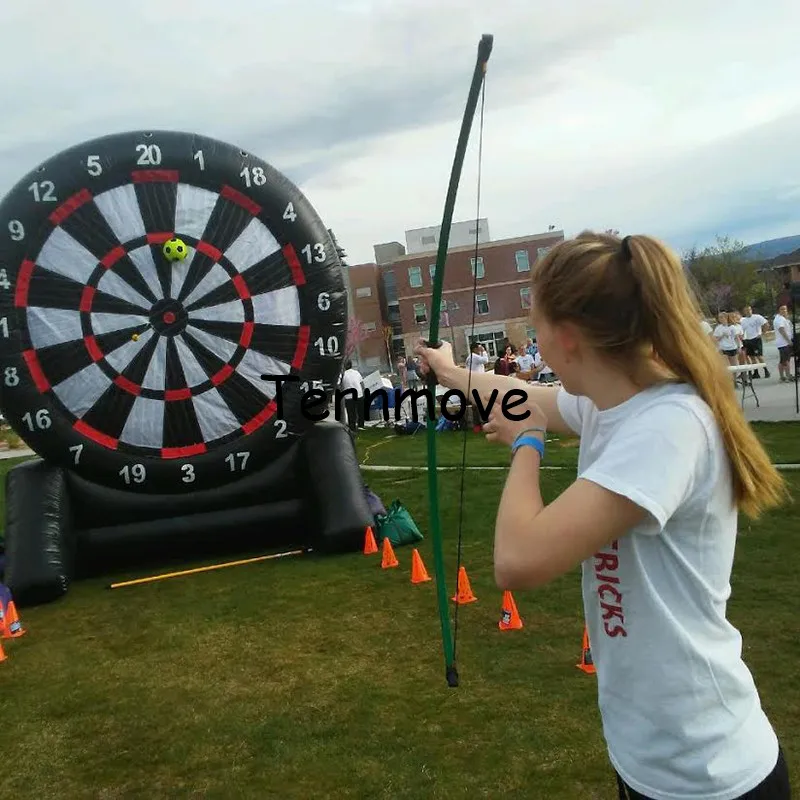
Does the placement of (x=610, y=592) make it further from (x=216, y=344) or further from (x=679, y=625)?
(x=216, y=344)

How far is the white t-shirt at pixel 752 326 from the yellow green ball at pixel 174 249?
38.5 feet

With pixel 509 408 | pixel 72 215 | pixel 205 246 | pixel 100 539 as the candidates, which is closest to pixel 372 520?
pixel 100 539

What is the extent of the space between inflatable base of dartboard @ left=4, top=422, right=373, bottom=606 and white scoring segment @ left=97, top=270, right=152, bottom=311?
138 cm

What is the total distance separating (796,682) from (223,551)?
4.54m

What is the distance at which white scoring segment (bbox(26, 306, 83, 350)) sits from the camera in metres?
5.99

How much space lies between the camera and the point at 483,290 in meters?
46.6

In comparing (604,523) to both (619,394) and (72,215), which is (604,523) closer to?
(619,394)

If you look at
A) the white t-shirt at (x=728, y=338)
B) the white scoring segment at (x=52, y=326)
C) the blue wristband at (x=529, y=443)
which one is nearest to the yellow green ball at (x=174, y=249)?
the white scoring segment at (x=52, y=326)

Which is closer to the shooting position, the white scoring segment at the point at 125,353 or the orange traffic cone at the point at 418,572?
the orange traffic cone at the point at 418,572

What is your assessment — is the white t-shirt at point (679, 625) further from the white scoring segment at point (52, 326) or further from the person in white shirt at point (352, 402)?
the person in white shirt at point (352, 402)

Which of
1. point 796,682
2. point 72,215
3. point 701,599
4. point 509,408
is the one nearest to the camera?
point 701,599

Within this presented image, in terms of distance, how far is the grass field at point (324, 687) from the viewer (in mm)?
3133

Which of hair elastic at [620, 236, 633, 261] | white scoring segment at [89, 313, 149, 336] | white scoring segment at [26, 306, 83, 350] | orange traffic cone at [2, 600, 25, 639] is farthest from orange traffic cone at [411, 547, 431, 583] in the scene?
hair elastic at [620, 236, 633, 261]

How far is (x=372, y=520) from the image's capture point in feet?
21.0
